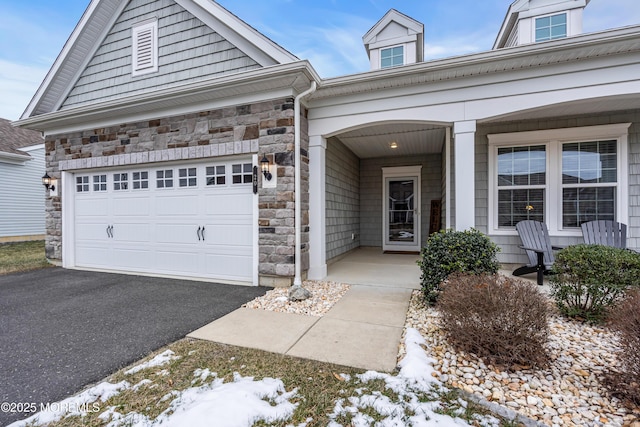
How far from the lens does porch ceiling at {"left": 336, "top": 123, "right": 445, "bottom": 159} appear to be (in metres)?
5.92

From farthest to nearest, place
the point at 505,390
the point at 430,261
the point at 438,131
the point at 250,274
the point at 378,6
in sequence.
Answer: the point at 378,6, the point at 438,131, the point at 250,274, the point at 430,261, the point at 505,390

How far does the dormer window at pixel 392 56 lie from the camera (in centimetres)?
664

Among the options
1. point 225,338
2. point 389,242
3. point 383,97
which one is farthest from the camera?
point 389,242

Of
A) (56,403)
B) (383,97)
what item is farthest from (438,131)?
(56,403)

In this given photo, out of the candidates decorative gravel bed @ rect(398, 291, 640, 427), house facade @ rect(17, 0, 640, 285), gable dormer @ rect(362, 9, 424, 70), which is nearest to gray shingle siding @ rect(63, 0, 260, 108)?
house facade @ rect(17, 0, 640, 285)

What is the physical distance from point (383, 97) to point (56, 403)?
485 cm

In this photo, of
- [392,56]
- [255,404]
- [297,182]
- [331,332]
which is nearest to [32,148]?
[297,182]

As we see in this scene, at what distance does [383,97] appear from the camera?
4570mm

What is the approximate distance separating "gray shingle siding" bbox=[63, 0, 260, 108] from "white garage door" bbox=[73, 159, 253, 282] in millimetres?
1634

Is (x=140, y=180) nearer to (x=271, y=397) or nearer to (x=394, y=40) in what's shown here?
(x=271, y=397)

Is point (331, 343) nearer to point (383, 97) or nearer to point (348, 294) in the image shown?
point (348, 294)

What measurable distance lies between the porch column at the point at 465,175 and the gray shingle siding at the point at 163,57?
140 inches

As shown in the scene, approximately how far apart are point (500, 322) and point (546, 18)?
6.59 meters

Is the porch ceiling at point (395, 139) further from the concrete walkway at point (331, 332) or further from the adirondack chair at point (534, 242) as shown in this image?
the concrete walkway at point (331, 332)
